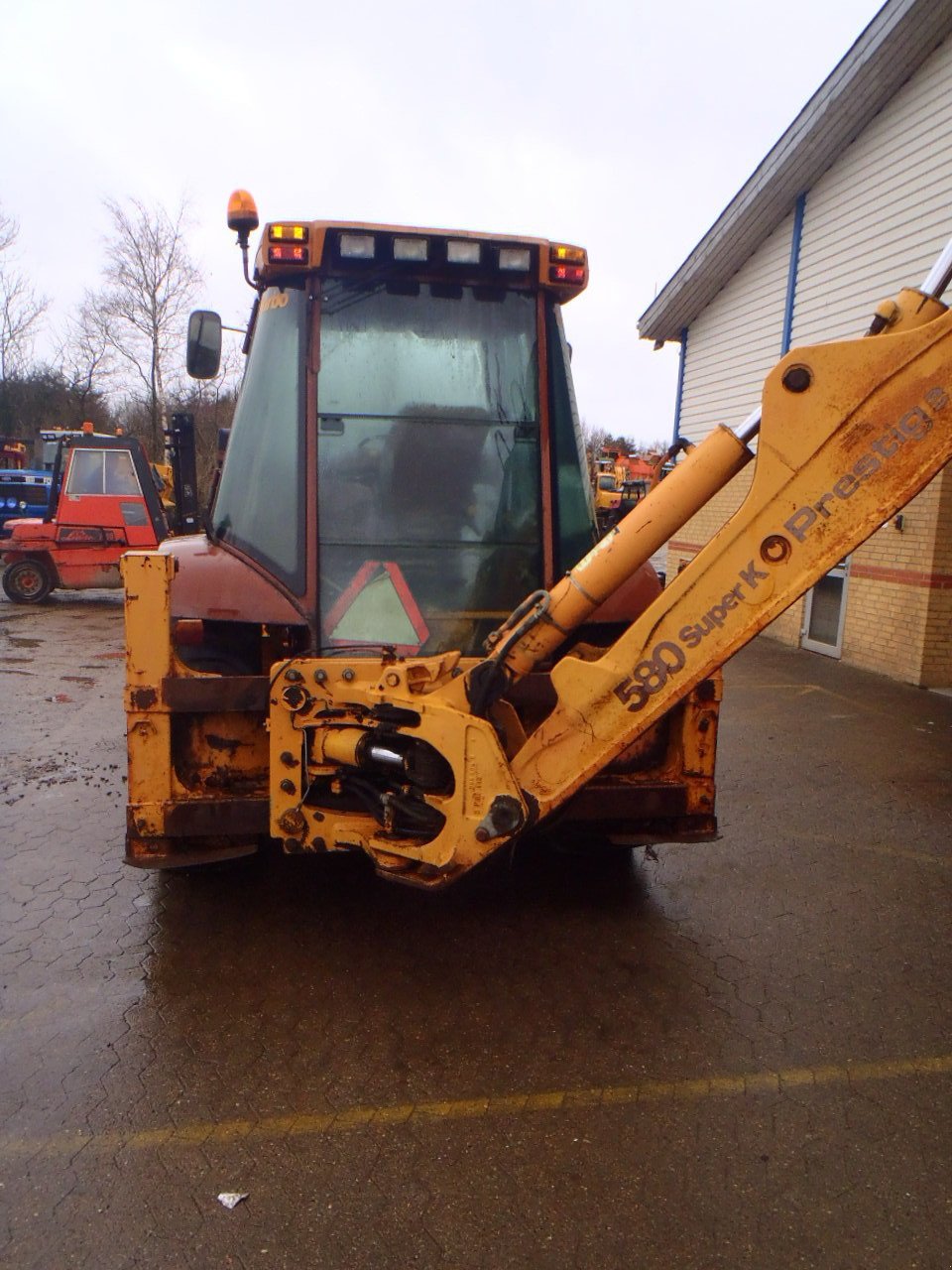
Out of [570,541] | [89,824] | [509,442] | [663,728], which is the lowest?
[89,824]

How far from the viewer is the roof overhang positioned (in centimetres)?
880

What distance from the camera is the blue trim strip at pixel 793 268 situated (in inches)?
451

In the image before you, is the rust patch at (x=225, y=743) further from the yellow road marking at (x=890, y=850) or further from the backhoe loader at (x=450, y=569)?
the yellow road marking at (x=890, y=850)

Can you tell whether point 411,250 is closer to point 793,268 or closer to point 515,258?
point 515,258

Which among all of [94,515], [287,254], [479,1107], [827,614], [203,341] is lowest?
[479,1107]

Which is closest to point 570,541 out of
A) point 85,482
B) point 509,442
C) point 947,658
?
point 509,442

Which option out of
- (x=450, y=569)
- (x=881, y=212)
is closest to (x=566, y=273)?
(x=450, y=569)

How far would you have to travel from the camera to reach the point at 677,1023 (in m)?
3.29

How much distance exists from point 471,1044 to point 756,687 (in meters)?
6.84

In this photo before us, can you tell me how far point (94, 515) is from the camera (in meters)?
13.4

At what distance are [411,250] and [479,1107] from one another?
3378mm

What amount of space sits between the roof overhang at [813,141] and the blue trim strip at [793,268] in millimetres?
177

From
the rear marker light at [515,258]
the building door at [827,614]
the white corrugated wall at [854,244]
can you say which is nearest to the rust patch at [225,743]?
the rear marker light at [515,258]

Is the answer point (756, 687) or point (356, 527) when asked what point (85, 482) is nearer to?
point (756, 687)
